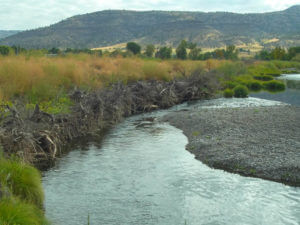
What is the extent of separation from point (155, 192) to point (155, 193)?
4.1 inches

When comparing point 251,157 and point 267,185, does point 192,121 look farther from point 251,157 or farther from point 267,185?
point 267,185

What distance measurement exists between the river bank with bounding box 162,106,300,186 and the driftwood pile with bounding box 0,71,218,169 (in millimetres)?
4189

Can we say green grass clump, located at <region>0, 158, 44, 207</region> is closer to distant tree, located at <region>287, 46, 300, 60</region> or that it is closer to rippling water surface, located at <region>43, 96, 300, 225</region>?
rippling water surface, located at <region>43, 96, 300, 225</region>

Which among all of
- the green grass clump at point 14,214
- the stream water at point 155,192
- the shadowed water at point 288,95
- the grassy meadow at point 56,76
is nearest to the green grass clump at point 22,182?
the stream water at point 155,192

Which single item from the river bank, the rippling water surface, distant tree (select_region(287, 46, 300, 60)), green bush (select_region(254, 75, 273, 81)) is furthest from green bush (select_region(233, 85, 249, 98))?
distant tree (select_region(287, 46, 300, 60))

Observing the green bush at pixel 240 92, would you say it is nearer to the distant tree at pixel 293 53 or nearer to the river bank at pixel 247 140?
the river bank at pixel 247 140

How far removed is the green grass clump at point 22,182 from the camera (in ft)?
35.4

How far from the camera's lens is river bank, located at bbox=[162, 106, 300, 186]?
1667cm

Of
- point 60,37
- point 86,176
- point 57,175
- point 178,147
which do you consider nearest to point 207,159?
point 178,147

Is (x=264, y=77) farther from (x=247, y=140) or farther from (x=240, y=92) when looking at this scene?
(x=247, y=140)

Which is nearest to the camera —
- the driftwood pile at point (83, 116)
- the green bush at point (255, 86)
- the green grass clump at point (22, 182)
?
the green grass clump at point (22, 182)

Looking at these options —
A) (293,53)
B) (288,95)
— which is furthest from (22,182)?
(293,53)

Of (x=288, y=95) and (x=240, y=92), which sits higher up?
(x=240, y=92)

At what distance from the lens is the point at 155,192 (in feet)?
47.2
